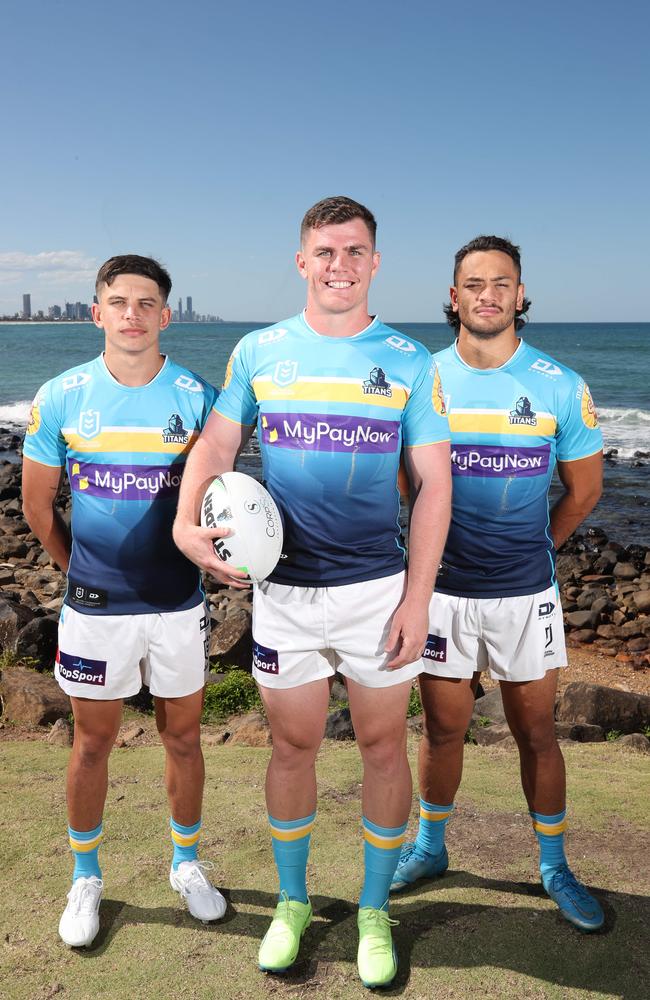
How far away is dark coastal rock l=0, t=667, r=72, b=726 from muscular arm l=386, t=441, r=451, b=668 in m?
4.15

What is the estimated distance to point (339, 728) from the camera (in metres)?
6.37

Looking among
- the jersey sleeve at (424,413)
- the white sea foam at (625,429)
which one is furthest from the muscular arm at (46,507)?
the white sea foam at (625,429)

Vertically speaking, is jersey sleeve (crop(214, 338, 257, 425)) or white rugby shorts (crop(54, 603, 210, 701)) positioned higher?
jersey sleeve (crop(214, 338, 257, 425))

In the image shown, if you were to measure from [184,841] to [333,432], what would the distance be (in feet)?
7.37

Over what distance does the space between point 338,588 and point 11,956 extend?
2216 millimetres

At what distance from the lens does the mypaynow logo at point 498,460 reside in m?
3.98

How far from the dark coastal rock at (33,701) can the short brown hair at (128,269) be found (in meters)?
3.90

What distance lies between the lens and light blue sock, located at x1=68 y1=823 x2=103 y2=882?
403cm

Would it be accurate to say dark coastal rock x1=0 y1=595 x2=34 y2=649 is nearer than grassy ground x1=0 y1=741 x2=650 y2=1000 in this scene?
No

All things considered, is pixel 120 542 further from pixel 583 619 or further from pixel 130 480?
pixel 583 619

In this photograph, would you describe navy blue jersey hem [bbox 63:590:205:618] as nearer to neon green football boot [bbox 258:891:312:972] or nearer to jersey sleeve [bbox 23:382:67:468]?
jersey sleeve [bbox 23:382:67:468]

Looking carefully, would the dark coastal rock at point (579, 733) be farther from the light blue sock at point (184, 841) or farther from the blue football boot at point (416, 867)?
the light blue sock at point (184, 841)

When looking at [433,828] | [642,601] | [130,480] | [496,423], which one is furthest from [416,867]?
[642,601]

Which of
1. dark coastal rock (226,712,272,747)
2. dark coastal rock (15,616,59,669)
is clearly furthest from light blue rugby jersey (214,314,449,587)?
dark coastal rock (15,616,59,669)
